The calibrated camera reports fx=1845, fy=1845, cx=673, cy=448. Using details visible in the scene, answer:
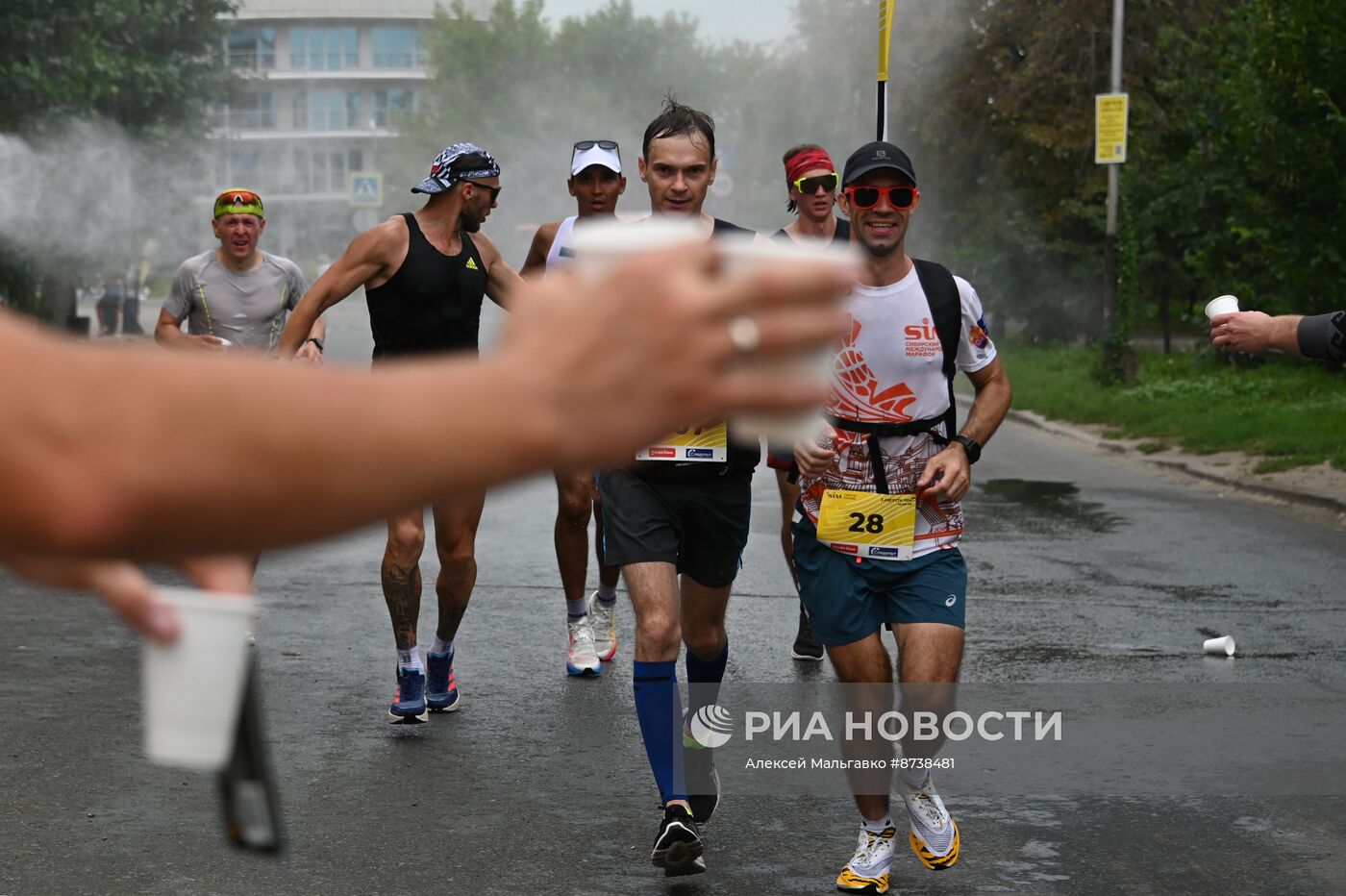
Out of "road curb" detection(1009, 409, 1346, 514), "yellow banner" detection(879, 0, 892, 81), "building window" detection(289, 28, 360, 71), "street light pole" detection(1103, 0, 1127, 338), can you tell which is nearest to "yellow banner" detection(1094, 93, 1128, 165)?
"street light pole" detection(1103, 0, 1127, 338)

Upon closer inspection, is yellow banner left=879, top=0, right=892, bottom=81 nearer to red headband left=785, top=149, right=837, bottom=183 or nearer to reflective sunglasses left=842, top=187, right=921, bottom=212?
red headband left=785, top=149, right=837, bottom=183

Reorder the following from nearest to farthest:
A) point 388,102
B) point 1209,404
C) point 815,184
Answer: point 815,184 < point 1209,404 < point 388,102

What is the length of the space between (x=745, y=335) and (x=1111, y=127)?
1004 inches

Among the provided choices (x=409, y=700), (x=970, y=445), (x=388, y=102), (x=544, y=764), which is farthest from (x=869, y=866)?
(x=388, y=102)

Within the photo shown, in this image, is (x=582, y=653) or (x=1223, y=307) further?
(x=582, y=653)

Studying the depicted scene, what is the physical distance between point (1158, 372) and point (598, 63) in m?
64.5

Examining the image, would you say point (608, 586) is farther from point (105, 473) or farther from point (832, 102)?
point (832, 102)

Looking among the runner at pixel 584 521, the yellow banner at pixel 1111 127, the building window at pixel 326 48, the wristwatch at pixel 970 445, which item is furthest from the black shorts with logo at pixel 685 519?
the building window at pixel 326 48

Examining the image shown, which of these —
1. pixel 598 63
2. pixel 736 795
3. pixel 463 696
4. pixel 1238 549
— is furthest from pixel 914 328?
pixel 598 63

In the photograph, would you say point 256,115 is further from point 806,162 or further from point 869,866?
point 869,866

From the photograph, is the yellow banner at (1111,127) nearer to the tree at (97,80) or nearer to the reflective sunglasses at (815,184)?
the tree at (97,80)

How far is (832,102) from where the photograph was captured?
172 feet

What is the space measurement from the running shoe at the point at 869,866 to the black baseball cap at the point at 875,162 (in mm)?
1823

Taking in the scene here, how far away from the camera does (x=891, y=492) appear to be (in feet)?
16.6
